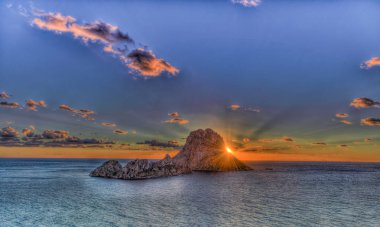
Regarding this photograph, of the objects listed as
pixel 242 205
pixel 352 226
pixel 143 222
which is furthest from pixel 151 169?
pixel 352 226

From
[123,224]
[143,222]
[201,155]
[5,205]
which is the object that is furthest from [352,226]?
[201,155]

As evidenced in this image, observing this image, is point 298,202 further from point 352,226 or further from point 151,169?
point 151,169

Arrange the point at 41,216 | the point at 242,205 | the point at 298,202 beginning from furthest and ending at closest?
the point at 298,202, the point at 242,205, the point at 41,216

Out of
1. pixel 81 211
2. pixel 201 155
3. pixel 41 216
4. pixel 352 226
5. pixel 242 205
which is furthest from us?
pixel 201 155

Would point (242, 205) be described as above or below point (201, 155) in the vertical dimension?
below

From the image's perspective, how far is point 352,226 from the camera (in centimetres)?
3456

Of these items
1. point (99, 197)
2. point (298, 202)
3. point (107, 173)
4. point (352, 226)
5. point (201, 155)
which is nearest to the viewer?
point (352, 226)

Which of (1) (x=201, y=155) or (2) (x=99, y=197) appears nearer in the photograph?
(2) (x=99, y=197)

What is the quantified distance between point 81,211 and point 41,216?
5515 millimetres

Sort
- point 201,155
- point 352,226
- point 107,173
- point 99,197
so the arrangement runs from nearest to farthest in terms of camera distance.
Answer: point 352,226 → point 99,197 → point 107,173 → point 201,155

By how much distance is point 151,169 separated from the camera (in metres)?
106

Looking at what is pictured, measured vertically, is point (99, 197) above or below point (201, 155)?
below

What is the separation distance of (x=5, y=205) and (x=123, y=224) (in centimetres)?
2803

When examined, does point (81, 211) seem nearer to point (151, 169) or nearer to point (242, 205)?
point (242, 205)
